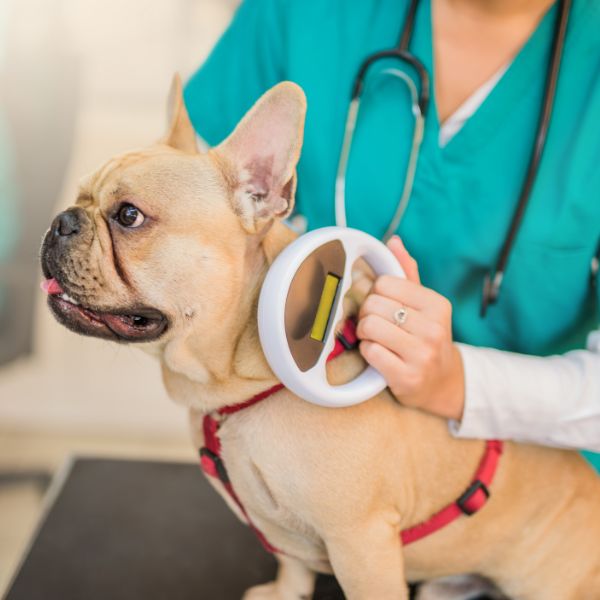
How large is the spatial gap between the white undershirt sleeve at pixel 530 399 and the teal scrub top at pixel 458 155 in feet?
0.08

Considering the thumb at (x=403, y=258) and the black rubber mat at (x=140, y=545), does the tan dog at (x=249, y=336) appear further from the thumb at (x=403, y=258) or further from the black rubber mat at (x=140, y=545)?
the black rubber mat at (x=140, y=545)

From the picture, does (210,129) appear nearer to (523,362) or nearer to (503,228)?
(503,228)

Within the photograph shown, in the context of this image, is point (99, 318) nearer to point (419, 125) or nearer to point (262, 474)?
point (262, 474)

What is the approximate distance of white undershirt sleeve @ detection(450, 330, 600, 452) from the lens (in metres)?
0.81

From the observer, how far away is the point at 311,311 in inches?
27.9

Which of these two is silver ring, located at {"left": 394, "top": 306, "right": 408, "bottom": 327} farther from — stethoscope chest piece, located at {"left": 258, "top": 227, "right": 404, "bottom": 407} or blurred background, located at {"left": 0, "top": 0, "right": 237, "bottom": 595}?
blurred background, located at {"left": 0, "top": 0, "right": 237, "bottom": 595}

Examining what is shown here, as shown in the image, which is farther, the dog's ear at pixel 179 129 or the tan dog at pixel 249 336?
the dog's ear at pixel 179 129

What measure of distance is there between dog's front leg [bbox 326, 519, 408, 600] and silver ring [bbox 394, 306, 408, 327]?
0.68 ft

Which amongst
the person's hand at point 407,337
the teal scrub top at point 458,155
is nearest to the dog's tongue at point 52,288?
the person's hand at point 407,337

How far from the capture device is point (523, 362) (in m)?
0.84

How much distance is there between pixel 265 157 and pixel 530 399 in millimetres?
403

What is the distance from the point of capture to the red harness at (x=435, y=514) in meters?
0.78

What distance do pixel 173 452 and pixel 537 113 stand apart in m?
1.28

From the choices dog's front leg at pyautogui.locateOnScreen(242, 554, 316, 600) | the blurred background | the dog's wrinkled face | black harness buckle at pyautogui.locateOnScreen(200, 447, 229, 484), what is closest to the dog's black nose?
the dog's wrinkled face
